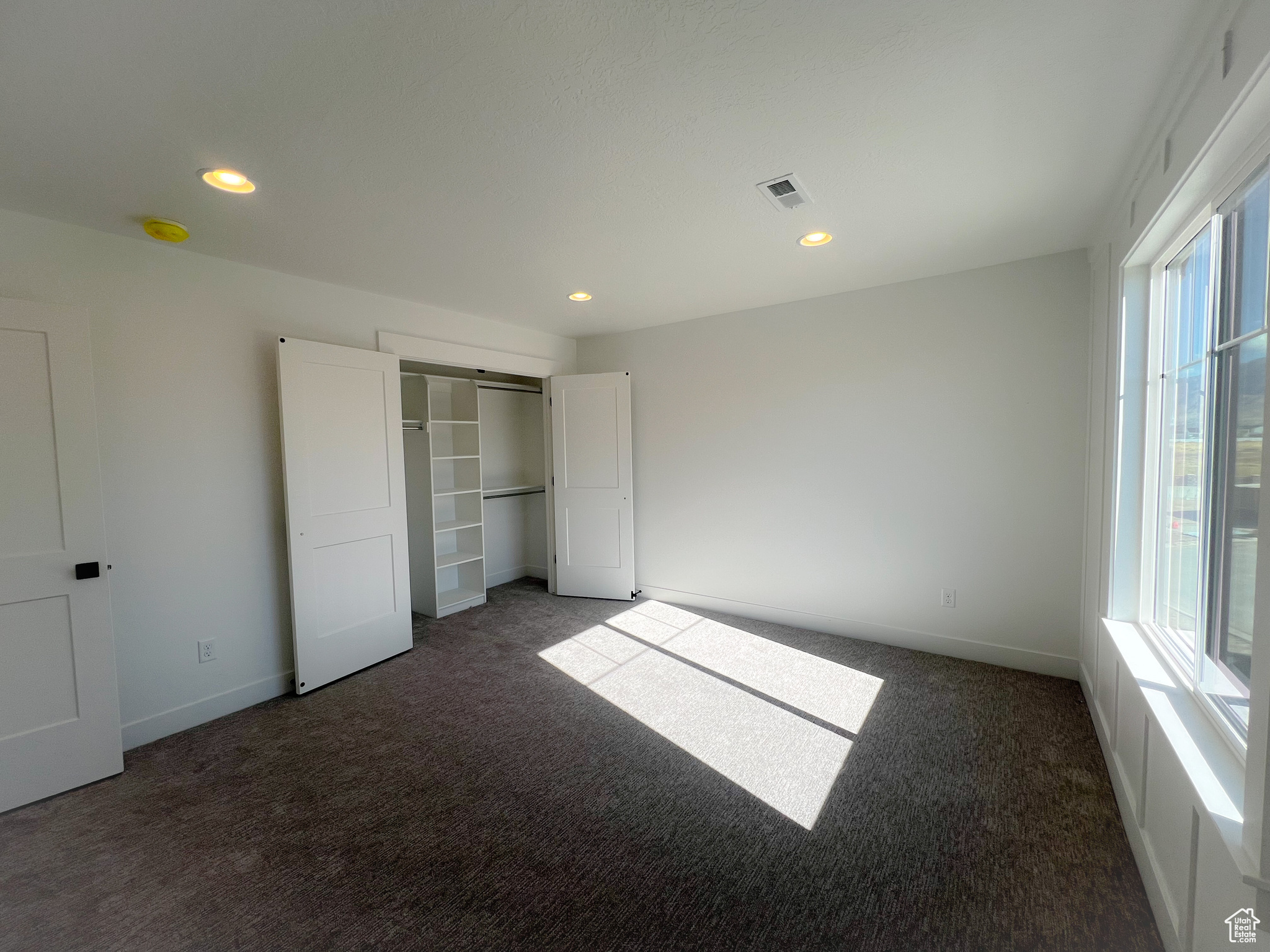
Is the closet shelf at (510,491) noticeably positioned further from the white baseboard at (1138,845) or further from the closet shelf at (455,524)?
the white baseboard at (1138,845)

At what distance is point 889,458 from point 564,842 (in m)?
3.01

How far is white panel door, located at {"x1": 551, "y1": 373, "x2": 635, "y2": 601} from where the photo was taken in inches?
186

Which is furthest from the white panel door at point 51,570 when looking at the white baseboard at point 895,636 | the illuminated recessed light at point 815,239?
the white baseboard at point 895,636

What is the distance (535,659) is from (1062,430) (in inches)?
142

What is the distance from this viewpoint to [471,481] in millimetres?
4820

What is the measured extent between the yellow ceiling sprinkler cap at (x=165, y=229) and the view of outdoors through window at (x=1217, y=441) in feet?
12.4

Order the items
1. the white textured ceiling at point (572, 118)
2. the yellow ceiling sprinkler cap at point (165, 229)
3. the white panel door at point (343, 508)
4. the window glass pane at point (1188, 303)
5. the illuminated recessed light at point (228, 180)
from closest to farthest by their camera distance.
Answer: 1. the white textured ceiling at point (572, 118)
2. the window glass pane at point (1188, 303)
3. the illuminated recessed light at point (228, 180)
4. the yellow ceiling sprinkler cap at point (165, 229)
5. the white panel door at point (343, 508)

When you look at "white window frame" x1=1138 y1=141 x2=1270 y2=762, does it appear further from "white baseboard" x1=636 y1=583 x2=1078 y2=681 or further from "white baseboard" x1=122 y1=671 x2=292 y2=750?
"white baseboard" x1=122 y1=671 x2=292 y2=750

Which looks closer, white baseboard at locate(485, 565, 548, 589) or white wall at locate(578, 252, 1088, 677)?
white wall at locate(578, 252, 1088, 677)

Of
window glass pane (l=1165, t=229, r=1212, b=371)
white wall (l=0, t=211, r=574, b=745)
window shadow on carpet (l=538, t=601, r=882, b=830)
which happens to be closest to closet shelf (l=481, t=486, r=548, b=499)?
window shadow on carpet (l=538, t=601, r=882, b=830)

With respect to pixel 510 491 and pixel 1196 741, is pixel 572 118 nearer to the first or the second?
pixel 1196 741

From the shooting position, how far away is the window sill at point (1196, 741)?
1170 mm

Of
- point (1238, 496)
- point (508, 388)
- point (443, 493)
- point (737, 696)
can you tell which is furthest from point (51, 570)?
point (1238, 496)

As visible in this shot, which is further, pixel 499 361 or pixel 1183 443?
pixel 499 361
